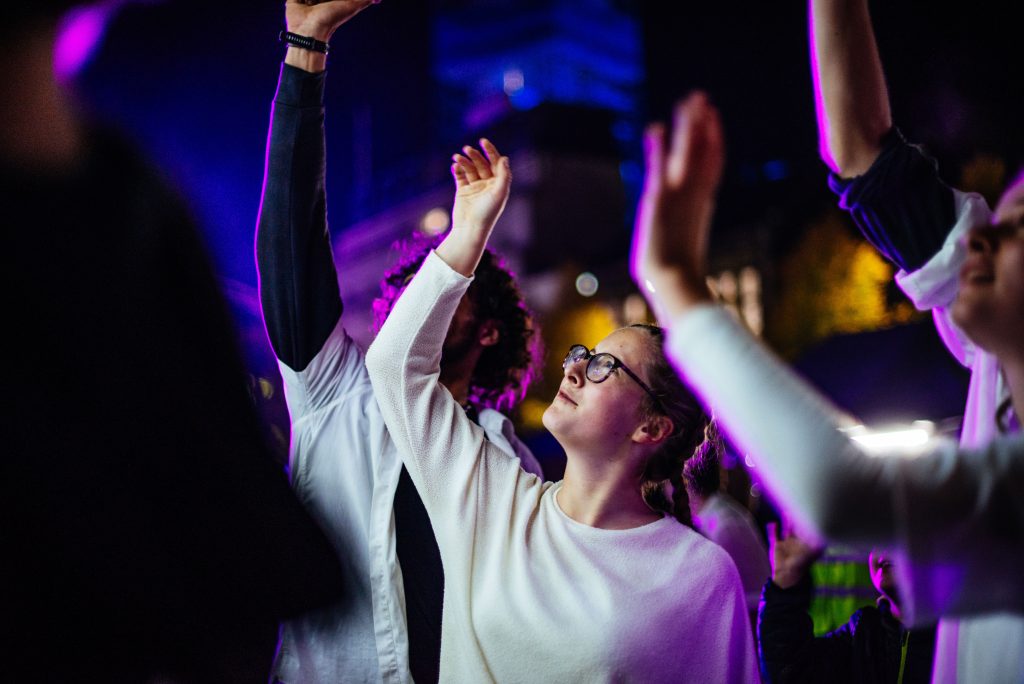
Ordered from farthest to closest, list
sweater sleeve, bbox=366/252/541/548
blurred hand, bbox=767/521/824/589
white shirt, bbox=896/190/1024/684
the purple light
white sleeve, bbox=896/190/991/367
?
1. blurred hand, bbox=767/521/824/589
2. sweater sleeve, bbox=366/252/541/548
3. white sleeve, bbox=896/190/991/367
4. white shirt, bbox=896/190/1024/684
5. the purple light

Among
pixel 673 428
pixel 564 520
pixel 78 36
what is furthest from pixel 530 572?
pixel 78 36

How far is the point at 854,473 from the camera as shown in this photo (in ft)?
3.35

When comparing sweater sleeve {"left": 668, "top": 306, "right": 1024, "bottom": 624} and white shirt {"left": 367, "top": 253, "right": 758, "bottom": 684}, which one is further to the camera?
white shirt {"left": 367, "top": 253, "right": 758, "bottom": 684}

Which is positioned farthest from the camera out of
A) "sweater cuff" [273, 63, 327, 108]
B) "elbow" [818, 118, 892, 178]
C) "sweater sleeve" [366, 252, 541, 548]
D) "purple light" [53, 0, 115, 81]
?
"sweater cuff" [273, 63, 327, 108]

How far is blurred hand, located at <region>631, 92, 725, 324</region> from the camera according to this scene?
1.07 m

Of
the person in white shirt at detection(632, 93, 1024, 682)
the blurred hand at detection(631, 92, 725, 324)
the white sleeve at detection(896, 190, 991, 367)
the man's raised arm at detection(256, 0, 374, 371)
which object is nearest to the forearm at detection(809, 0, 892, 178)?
the white sleeve at detection(896, 190, 991, 367)

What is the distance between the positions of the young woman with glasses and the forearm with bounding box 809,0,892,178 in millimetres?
748

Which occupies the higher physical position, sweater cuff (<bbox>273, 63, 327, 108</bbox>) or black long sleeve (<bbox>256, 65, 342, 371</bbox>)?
sweater cuff (<bbox>273, 63, 327, 108</bbox>)

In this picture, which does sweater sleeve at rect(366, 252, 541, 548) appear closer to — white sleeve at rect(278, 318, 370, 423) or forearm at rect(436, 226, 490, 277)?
forearm at rect(436, 226, 490, 277)

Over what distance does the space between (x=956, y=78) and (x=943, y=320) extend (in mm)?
14248

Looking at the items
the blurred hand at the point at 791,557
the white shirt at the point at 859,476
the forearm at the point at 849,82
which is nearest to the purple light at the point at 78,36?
the white shirt at the point at 859,476

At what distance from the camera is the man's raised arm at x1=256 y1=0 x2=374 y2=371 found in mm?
1999

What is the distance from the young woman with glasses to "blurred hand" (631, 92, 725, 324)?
839 millimetres

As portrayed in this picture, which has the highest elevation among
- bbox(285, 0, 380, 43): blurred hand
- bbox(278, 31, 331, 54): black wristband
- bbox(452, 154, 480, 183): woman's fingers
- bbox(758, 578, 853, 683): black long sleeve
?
bbox(285, 0, 380, 43): blurred hand
